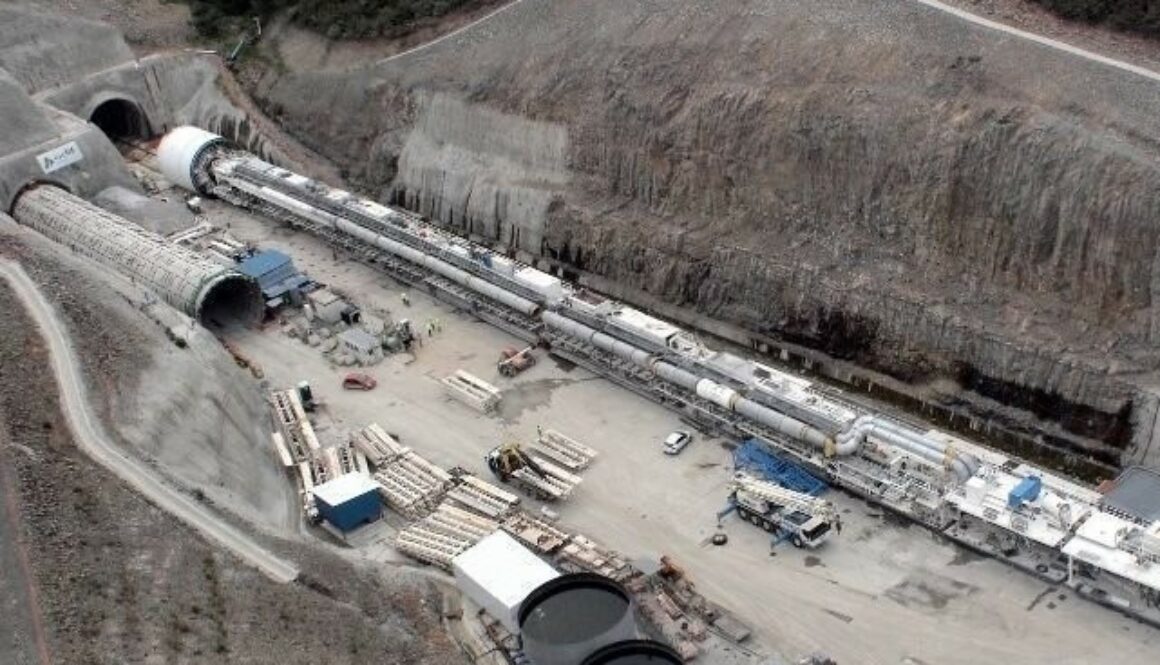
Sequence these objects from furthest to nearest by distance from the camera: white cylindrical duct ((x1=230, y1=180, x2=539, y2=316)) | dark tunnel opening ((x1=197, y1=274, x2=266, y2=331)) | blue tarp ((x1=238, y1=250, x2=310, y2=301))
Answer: blue tarp ((x1=238, y1=250, x2=310, y2=301))
dark tunnel opening ((x1=197, y1=274, x2=266, y2=331))
white cylindrical duct ((x1=230, y1=180, x2=539, y2=316))

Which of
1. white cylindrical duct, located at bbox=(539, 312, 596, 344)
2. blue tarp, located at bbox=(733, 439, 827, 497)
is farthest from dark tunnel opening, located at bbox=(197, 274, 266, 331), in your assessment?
blue tarp, located at bbox=(733, 439, 827, 497)

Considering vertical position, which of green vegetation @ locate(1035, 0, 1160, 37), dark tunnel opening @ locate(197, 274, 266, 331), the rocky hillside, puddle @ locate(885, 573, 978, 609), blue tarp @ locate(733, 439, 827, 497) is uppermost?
green vegetation @ locate(1035, 0, 1160, 37)

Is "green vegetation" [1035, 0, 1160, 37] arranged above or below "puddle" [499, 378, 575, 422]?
above

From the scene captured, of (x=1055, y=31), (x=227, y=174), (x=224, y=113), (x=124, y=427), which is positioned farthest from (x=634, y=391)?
(x=224, y=113)

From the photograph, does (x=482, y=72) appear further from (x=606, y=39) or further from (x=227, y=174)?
(x=227, y=174)

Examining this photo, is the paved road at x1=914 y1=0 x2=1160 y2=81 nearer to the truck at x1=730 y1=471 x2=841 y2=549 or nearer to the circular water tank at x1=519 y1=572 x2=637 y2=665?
the truck at x1=730 y1=471 x2=841 y2=549
